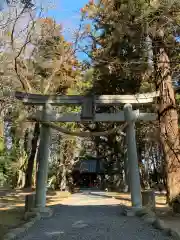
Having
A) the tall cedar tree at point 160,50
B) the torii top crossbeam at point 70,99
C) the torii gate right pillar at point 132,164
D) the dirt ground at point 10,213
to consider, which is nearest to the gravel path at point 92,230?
the dirt ground at point 10,213

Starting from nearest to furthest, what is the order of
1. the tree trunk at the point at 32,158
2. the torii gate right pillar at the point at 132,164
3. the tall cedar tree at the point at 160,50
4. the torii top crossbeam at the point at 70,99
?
the tall cedar tree at the point at 160,50
the torii gate right pillar at the point at 132,164
the torii top crossbeam at the point at 70,99
the tree trunk at the point at 32,158

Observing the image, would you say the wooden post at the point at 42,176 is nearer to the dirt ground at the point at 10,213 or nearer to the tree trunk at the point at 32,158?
the dirt ground at the point at 10,213

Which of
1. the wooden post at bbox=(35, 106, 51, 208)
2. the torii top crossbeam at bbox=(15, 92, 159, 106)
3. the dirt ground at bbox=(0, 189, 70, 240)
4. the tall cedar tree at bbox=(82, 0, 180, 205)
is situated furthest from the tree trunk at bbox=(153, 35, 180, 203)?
the dirt ground at bbox=(0, 189, 70, 240)

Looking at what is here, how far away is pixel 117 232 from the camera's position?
581 cm

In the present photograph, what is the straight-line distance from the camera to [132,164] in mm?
8742

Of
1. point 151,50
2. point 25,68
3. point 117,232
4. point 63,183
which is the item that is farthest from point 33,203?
point 63,183

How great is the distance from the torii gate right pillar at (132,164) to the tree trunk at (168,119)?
0.95 metres

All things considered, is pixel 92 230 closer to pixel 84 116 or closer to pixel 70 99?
pixel 84 116

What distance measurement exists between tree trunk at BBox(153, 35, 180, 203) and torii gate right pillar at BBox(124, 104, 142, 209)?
0.95 metres

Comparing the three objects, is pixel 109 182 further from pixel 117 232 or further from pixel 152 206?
pixel 117 232

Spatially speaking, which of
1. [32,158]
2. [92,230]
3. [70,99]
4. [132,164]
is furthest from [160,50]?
[32,158]

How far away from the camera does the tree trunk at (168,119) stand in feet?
29.5

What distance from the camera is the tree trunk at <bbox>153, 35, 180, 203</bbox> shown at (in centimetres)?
898

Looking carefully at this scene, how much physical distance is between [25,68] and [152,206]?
10.6 m
